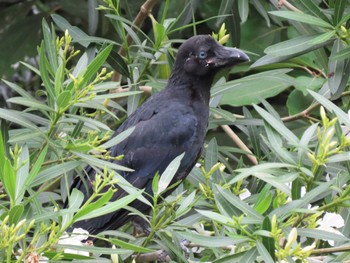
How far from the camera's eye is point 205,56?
3812 mm

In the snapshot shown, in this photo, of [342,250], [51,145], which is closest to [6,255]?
[51,145]

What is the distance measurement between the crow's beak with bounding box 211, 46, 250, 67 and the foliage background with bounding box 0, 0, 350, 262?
0.09m

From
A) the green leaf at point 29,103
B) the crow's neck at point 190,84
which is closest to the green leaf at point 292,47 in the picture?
the crow's neck at point 190,84

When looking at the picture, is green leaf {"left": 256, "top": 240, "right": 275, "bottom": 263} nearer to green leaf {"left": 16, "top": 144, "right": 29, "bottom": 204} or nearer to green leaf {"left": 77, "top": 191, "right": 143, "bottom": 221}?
green leaf {"left": 77, "top": 191, "right": 143, "bottom": 221}

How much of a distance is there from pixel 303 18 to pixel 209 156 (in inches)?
24.3

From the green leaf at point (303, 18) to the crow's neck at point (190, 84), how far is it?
624mm

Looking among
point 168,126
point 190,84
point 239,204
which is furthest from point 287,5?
point 239,204

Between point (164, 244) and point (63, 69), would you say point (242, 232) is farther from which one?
point (63, 69)

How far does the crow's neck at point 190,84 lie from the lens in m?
3.85

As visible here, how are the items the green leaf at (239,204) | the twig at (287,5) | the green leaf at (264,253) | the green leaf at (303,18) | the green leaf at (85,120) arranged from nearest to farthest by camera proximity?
the green leaf at (264,253), the green leaf at (239,204), the green leaf at (85,120), the green leaf at (303,18), the twig at (287,5)

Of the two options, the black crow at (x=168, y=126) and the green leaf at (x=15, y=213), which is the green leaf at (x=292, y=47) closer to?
the black crow at (x=168, y=126)

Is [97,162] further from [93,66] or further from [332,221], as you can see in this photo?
[332,221]

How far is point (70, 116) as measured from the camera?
303 centimetres

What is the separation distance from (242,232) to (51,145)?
705mm
